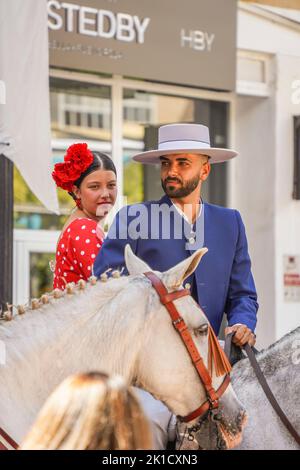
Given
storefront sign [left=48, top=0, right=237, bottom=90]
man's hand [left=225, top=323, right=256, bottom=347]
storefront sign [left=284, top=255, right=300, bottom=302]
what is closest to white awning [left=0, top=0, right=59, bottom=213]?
storefront sign [left=48, top=0, right=237, bottom=90]

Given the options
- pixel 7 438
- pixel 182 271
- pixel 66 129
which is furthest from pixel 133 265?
pixel 66 129

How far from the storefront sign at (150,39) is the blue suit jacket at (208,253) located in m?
3.67

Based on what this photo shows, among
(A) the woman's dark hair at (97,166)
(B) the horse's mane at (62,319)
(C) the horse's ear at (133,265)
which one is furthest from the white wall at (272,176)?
(B) the horse's mane at (62,319)

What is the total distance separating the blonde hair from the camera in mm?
2107

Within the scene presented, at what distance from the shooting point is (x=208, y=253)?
163 inches

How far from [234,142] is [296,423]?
5.61 metres

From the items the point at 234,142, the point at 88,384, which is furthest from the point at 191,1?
the point at 88,384

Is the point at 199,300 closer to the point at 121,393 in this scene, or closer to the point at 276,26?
the point at 121,393

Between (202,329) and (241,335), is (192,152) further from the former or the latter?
(202,329)

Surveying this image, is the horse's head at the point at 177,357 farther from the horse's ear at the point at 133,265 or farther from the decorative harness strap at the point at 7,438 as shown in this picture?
the decorative harness strap at the point at 7,438

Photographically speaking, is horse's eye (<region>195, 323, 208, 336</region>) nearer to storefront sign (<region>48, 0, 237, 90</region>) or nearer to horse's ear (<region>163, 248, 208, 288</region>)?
horse's ear (<region>163, 248, 208, 288</region>)

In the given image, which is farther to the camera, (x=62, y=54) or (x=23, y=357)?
(x=62, y=54)

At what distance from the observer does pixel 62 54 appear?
7535 millimetres

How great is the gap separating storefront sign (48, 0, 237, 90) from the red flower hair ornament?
316cm
